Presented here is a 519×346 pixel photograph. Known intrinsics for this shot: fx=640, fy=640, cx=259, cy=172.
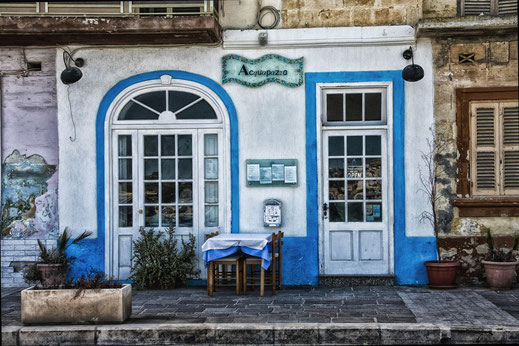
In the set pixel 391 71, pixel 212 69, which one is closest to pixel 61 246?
pixel 212 69

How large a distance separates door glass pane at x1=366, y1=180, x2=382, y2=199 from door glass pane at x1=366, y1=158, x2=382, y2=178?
98 millimetres

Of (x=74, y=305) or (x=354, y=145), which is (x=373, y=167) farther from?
(x=74, y=305)

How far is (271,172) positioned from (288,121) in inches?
33.8

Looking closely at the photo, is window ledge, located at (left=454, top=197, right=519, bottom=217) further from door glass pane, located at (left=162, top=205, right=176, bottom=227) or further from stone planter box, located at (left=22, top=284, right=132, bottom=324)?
stone planter box, located at (left=22, top=284, right=132, bottom=324)

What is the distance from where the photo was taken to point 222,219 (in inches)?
405

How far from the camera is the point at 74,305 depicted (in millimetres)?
7359

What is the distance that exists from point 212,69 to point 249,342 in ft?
15.9

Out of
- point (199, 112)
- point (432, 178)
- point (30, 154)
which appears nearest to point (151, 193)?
point (199, 112)

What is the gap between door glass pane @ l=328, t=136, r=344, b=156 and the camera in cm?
1030

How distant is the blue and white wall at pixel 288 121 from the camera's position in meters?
10.1

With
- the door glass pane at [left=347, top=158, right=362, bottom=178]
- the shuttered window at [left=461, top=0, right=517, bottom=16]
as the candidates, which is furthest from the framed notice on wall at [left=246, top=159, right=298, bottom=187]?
the shuttered window at [left=461, top=0, right=517, bottom=16]

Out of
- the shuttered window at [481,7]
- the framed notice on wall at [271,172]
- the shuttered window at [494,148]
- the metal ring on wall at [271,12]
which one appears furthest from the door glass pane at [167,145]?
the shuttered window at [481,7]

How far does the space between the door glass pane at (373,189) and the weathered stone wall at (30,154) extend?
16.6ft

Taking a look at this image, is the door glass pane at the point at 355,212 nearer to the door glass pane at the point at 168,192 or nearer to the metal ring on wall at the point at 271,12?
the door glass pane at the point at 168,192
